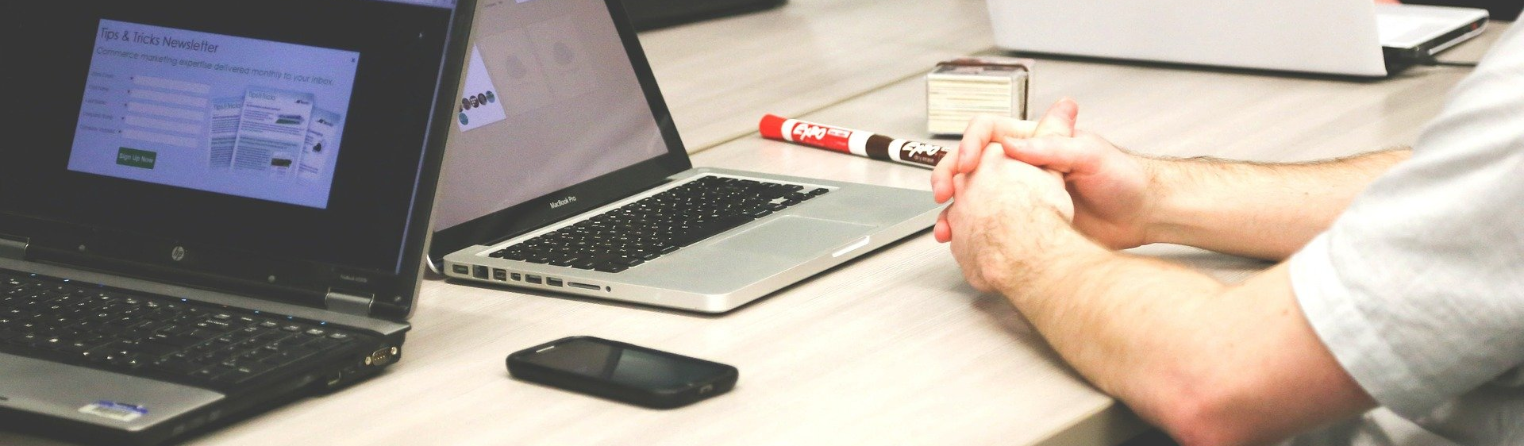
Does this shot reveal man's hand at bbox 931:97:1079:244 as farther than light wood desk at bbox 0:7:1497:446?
Yes

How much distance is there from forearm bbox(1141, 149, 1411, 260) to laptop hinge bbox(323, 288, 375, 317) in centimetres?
59

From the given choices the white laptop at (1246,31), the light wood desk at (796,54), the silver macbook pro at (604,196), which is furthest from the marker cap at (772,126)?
the white laptop at (1246,31)

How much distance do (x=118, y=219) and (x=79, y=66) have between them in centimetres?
13

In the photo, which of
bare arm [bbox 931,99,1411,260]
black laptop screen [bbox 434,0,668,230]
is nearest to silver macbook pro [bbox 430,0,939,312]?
black laptop screen [bbox 434,0,668,230]

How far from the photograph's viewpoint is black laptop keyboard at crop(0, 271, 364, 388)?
874mm

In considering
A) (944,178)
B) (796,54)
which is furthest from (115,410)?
(796,54)

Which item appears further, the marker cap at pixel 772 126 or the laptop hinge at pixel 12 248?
the marker cap at pixel 772 126

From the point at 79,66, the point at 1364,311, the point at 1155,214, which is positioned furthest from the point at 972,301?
the point at 79,66

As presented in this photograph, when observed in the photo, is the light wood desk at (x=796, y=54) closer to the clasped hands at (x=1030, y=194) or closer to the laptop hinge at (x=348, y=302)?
the clasped hands at (x=1030, y=194)

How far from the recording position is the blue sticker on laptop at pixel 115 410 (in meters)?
0.81

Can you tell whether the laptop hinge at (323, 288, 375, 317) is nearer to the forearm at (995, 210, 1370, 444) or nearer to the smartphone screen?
the smartphone screen

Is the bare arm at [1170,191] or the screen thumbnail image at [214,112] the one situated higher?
the bare arm at [1170,191]

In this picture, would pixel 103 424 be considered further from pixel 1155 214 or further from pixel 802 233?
pixel 1155 214

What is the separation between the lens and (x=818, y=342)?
945mm
